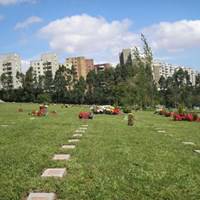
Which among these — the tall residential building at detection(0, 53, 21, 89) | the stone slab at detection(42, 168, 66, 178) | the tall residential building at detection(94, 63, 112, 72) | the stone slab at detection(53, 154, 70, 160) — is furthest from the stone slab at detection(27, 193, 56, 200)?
the tall residential building at detection(0, 53, 21, 89)

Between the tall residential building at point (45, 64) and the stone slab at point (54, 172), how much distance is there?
138131 millimetres

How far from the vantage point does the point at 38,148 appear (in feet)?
29.3

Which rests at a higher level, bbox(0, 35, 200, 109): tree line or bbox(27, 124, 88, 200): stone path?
bbox(0, 35, 200, 109): tree line

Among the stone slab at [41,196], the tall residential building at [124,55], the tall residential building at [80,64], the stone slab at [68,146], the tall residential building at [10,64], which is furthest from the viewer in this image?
the tall residential building at [80,64]

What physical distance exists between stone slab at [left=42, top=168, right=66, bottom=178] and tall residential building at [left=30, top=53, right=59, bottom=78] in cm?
13813

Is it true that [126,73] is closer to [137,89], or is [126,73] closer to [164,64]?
[137,89]

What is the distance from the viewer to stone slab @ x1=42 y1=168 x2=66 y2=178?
19.7ft

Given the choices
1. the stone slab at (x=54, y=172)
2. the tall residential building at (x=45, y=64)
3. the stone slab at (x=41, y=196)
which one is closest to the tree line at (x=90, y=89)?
the tall residential building at (x=45, y=64)

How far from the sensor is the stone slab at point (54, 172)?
602 centimetres

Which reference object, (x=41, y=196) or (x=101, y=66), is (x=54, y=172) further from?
(x=101, y=66)

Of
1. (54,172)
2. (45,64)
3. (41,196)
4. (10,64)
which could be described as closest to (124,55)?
(45,64)

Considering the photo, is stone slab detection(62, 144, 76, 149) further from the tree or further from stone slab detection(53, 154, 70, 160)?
the tree

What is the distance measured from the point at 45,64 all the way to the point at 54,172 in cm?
14025

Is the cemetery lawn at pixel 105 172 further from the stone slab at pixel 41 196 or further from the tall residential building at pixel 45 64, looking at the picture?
the tall residential building at pixel 45 64
